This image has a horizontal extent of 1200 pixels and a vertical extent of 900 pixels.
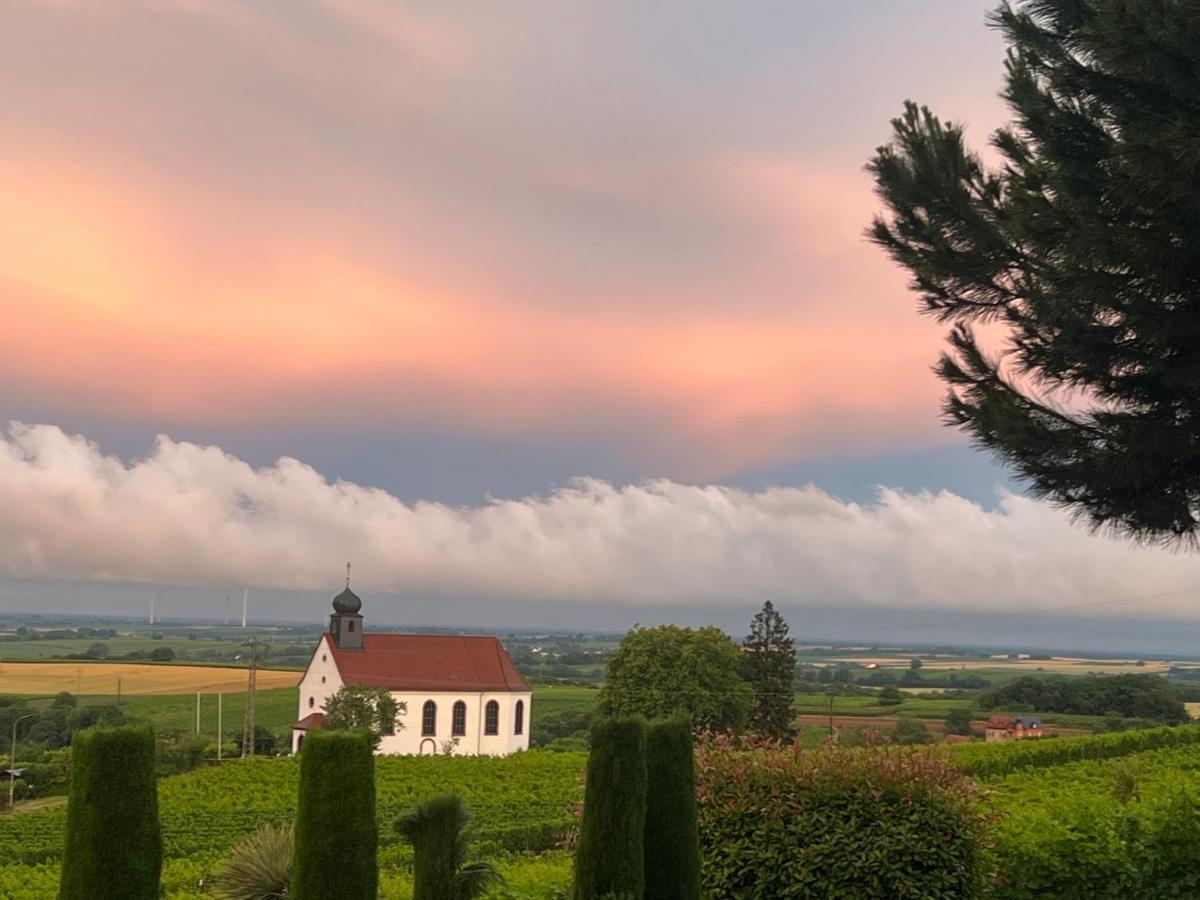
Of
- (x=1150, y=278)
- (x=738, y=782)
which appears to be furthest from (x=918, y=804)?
(x=1150, y=278)

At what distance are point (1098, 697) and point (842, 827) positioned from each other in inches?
2576

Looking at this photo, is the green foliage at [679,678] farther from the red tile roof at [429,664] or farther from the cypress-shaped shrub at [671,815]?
the cypress-shaped shrub at [671,815]

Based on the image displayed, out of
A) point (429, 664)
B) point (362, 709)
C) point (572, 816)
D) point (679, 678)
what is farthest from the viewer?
point (429, 664)

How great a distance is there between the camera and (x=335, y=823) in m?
9.40

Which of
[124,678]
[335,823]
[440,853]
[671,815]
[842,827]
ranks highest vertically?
[335,823]

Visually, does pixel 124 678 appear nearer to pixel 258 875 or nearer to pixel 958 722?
pixel 958 722

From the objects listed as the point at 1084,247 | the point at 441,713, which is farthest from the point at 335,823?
the point at 441,713

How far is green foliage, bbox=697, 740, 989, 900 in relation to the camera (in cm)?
1060

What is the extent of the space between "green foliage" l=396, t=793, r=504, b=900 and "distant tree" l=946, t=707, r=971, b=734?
56.1 meters

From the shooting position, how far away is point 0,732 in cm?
7825

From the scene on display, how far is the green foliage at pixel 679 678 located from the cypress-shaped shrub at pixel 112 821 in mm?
39841

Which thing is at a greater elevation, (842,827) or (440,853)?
(842,827)

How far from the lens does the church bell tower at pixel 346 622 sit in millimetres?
66812

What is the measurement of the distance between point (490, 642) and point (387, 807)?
3679 centimetres
